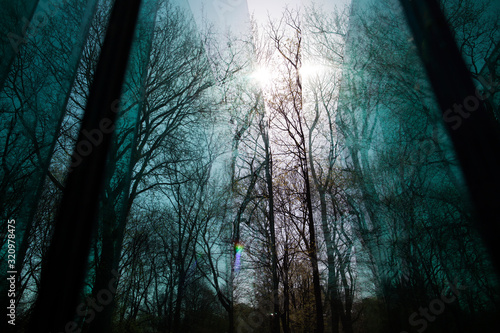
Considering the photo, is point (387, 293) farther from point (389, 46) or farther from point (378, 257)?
point (389, 46)

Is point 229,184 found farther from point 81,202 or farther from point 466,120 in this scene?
point 466,120

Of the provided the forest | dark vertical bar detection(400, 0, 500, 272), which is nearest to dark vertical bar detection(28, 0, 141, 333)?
the forest

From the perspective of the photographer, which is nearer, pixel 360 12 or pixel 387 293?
pixel 387 293

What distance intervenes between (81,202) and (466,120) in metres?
3.56

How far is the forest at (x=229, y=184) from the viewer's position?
6.99 ft

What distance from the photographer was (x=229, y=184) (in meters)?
4.84

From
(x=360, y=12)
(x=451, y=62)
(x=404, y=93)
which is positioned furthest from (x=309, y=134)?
(x=451, y=62)

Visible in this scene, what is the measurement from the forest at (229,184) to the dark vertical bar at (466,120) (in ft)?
0.20

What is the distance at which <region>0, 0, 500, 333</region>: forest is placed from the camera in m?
2.13

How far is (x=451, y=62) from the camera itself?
2.54 metres

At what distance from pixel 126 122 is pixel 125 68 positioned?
28.2 inches

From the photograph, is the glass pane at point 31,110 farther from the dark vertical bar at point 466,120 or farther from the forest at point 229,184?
the dark vertical bar at point 466,120

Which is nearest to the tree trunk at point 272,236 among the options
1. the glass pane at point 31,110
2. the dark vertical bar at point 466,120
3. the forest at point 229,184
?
the forest at point 229,184

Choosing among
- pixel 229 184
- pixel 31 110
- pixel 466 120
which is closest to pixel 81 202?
pixel 31 110
